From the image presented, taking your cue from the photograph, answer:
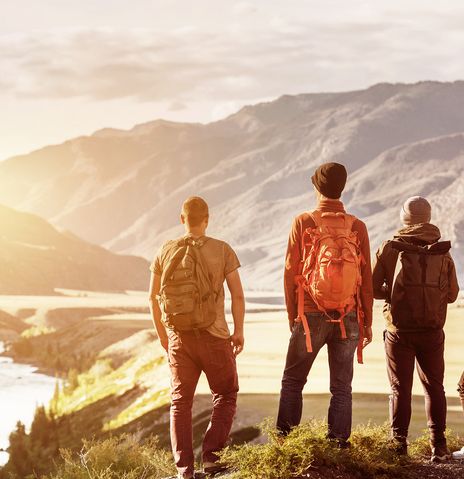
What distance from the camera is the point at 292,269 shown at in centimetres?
845

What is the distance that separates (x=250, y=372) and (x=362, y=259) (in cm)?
4775

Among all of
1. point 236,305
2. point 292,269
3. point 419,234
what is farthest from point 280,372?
point 236,305

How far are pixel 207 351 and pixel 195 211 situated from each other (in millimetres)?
1243

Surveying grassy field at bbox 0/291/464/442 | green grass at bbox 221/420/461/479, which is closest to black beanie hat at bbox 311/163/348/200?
green grass at bbox 221/420/461/479

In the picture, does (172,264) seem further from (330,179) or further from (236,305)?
(330,179)

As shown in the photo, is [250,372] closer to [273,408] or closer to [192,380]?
[273,408]

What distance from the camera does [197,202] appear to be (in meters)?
8.41

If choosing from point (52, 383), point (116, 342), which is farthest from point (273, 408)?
point (116, 342)

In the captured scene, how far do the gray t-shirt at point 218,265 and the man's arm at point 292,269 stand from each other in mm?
485

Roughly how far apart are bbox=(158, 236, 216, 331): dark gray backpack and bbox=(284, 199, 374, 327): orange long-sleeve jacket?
0.71 meters

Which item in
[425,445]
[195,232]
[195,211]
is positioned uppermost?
[195,211]

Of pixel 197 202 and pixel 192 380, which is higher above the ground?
pixel 197 202

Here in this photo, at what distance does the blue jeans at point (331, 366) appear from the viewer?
8.44 meters

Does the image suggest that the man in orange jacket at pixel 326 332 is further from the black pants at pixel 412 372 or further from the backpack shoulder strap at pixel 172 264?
the backpack shoulder strap at pixel 172 264
